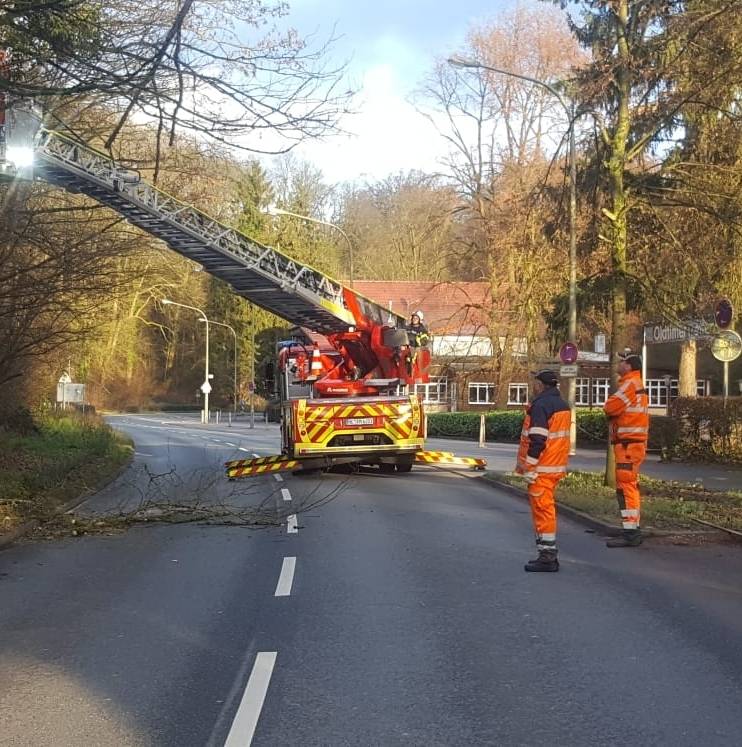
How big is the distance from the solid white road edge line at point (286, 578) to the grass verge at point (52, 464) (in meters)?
3.95

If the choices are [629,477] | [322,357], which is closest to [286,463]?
[322,357]

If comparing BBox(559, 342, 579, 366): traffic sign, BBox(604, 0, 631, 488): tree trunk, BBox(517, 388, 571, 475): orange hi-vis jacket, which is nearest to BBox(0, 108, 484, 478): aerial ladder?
BBox(559, 342, 579, 366): traffic sign

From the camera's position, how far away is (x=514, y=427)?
121 ft

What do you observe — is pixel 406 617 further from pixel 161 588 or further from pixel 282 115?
pixel 282 115

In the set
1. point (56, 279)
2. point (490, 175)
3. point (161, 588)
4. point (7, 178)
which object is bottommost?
point (161, 588)

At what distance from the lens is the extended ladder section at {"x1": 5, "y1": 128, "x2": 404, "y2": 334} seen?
13758mm

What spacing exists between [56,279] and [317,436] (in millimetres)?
6037

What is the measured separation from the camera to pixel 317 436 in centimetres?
1811

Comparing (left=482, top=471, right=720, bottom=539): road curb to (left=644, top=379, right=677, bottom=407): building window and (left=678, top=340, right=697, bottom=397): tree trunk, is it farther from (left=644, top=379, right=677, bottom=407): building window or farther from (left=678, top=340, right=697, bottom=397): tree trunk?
(left=644, top=379, right=677, bottom=407): building window

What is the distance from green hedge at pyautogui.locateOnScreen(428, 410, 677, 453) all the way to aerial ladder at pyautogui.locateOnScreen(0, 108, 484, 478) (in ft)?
24.2

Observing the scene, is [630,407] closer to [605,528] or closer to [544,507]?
[605,528]

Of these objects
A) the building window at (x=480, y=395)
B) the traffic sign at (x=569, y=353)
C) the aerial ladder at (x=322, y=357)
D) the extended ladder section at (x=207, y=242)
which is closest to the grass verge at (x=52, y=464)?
the aerial ladder at (x=322, y=357)

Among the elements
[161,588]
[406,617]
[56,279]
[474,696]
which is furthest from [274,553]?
[56,279]

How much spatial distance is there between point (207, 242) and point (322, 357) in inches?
143
